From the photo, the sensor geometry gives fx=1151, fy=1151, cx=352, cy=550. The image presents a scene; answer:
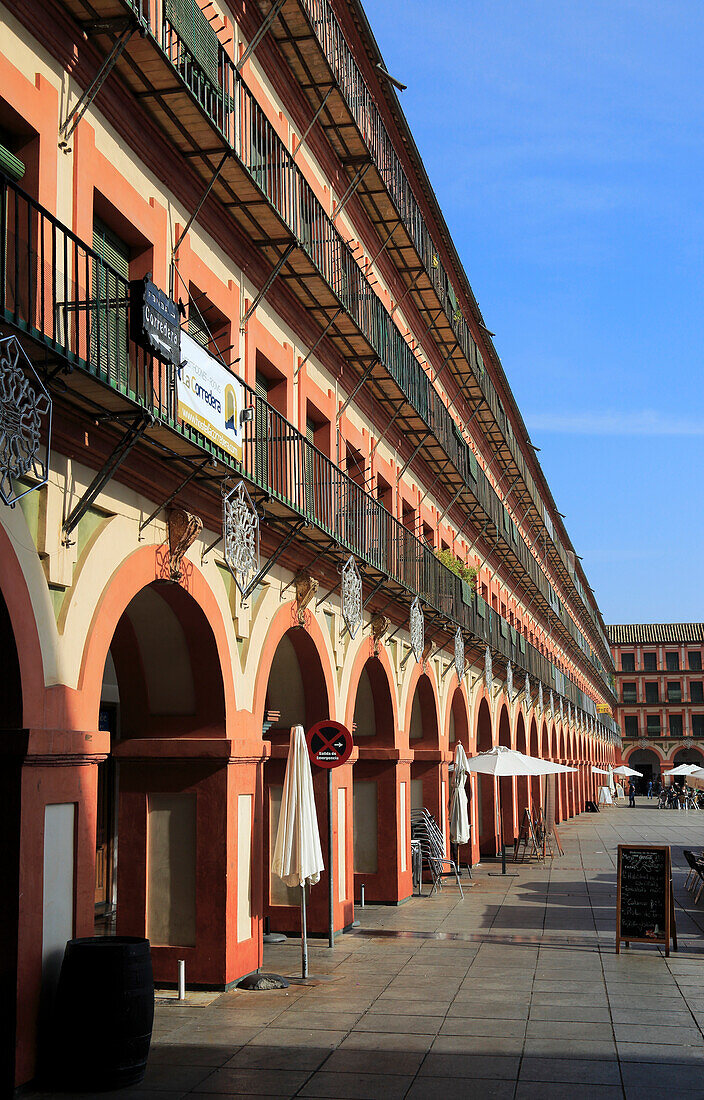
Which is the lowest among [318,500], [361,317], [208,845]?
[208,845]

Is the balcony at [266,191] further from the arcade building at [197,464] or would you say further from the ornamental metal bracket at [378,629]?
the ornamental metal bracket at [378,629]

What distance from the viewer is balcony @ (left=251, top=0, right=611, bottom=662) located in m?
15.4

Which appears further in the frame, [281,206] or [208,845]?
[281,206]

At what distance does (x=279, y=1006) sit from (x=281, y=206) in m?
9.45

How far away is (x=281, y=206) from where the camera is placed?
1459cm

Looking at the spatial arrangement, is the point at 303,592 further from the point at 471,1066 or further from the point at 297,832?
the point at 471,1066

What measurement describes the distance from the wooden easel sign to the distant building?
309 feet

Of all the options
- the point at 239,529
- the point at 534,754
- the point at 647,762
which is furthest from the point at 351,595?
the point at 647,762

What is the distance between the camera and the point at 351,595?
16.7 metres

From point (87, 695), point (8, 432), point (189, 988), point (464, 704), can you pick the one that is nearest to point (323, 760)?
point (189, 988)

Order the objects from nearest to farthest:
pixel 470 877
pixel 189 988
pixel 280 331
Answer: pixel 189 988 < pixel 280 331 < pixel 470 877

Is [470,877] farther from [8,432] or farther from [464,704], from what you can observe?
[8,432]

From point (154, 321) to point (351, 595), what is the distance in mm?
7471

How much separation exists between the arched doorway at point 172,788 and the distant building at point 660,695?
98501 millimetres
